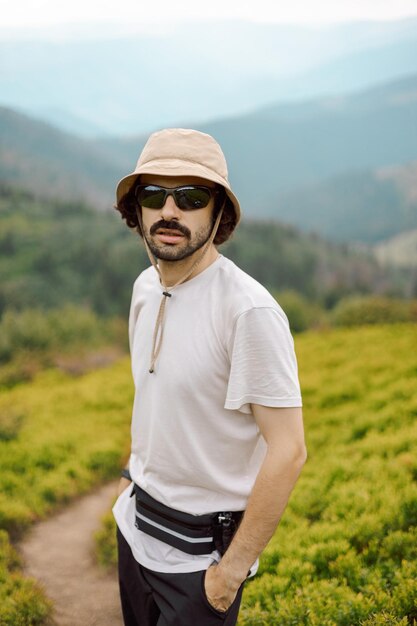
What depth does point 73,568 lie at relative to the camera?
551 centimetres

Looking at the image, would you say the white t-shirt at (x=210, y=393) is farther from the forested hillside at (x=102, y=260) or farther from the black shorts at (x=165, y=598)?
the forested hillside at (x=102, y=260)

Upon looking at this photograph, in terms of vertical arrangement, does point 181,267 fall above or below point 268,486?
above

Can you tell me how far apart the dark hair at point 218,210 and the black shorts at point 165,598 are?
1.35 meters

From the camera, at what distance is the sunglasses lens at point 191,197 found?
226 cm

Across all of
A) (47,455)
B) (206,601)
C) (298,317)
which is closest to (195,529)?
(206,601)

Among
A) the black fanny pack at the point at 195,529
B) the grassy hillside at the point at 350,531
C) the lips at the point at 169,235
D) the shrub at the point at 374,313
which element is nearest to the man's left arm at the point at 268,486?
the black fanny pack at the point at 195,529

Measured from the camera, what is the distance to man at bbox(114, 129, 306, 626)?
1.97 metres

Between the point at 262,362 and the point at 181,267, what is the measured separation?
56cm

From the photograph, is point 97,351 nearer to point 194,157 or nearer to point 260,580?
point 260,580

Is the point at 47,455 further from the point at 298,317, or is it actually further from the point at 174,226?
the point at 298,317

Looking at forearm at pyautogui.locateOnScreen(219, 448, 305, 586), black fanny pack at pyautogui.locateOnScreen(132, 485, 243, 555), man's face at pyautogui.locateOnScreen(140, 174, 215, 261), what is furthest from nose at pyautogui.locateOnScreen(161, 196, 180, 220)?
black fanny pack at pyautogui.locateOnScreen(132, 485, 243, 555)

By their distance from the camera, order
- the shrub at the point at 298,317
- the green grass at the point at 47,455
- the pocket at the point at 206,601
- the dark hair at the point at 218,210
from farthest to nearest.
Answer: the shrub at the point at 298,317, the green grass at the point at 47,455, the dark hair at the point at 218,210, the pocket at the point at 206,601

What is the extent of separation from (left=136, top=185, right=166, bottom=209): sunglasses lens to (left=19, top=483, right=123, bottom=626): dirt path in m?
3.51

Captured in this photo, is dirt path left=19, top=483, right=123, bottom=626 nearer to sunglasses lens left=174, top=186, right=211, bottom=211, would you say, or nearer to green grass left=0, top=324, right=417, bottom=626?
green grass left=0, top=324, right=417, bottom=626
